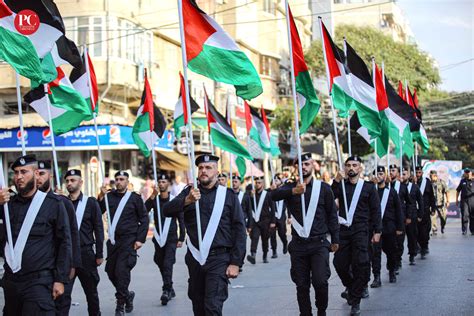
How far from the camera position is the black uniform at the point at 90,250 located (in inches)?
413

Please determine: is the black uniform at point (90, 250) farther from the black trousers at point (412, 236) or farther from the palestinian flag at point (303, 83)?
the black trousers at point (412, 236)

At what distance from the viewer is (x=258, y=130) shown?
2156cm

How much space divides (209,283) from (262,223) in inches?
431

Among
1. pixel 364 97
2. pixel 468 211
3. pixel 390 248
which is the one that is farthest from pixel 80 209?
Result: pixel 468 211

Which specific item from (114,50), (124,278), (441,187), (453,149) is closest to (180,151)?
(114,50)

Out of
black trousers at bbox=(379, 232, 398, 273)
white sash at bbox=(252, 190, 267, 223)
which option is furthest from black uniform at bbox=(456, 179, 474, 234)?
black trousers at bbox=(379, 232, 398, 273)

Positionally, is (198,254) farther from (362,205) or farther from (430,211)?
(430,211)

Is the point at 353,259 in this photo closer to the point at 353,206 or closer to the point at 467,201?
the point at 353,206

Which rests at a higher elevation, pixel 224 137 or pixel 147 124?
pixel 147 124

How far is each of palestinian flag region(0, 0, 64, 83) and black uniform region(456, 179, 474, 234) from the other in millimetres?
18096

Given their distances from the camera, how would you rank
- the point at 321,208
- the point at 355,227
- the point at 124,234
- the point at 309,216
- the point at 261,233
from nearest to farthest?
the point at 309,216 → the point at 321,208 → the point at 355,227 → the point at 124,234 → the point at 261,233

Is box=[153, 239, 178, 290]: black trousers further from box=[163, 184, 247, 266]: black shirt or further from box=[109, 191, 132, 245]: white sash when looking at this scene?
box=[163, 184, 247, 266]: black shirt

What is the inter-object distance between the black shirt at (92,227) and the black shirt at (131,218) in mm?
1082

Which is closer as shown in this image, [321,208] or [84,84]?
[321,208]
